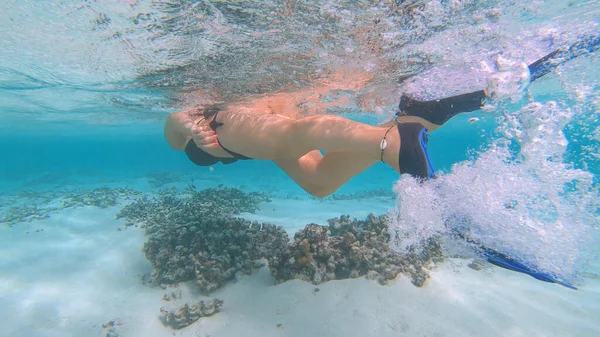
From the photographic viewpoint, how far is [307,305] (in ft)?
16.1

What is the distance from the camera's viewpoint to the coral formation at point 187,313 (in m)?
5.00

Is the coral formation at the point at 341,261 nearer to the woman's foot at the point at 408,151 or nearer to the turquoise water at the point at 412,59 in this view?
the turquoise water at the point at 412,59

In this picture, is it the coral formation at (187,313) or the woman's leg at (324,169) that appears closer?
the woman's leg at (324,169)

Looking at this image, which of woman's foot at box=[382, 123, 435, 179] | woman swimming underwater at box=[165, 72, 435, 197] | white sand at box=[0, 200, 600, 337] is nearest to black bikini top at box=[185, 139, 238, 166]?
woman swimming underwater at box=[165, 72, 435, 197]

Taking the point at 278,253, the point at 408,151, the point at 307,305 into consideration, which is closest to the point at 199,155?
the point at 278,253

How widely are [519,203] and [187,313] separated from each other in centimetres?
573

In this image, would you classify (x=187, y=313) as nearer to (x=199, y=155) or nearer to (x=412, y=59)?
(x=199, y=155)

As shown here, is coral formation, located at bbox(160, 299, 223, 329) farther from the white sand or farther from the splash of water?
the splash of water

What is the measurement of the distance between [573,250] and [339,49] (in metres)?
5.55

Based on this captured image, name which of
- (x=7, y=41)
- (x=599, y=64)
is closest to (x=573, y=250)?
(x=599, y=64)

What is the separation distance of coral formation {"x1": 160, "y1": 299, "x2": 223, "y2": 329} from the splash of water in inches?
142

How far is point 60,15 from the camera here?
16.2ft

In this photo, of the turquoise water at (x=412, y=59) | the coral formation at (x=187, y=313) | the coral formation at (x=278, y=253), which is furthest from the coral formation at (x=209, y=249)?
the turquoise water at (x=412, y=59)

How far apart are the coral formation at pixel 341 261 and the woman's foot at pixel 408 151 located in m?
3.03
